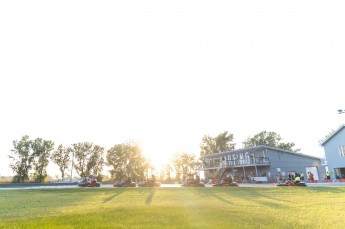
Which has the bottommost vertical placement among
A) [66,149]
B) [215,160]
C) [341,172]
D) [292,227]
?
[292,227]

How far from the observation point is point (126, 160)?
3290 inches

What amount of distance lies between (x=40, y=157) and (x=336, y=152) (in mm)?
65219

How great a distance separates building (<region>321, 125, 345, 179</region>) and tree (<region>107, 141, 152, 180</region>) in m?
51.9

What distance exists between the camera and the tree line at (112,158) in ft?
234

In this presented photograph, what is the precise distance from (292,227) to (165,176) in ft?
257

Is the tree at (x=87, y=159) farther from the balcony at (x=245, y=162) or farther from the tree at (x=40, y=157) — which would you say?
the balcony at (x=245, y=162)

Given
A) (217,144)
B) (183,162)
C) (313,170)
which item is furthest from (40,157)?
(313,170)

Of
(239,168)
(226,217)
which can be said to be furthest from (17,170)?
(226,217)

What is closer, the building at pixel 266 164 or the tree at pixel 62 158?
the building at pixel 266 164

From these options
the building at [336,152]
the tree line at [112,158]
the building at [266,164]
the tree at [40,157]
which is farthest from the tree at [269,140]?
the tree at [40,157]

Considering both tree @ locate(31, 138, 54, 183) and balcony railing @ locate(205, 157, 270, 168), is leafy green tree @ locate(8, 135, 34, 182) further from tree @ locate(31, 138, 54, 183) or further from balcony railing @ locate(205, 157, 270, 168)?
balcony railing @ locate(205, 157, 270, 168)

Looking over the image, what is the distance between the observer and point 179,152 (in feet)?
287

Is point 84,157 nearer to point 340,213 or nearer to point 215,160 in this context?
point 215,160

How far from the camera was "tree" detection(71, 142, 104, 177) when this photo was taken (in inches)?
3159
